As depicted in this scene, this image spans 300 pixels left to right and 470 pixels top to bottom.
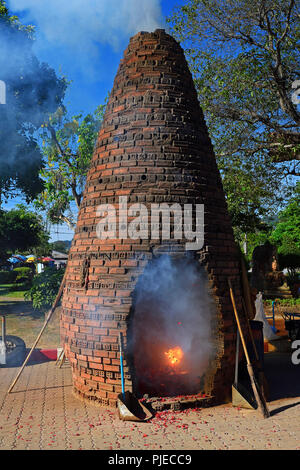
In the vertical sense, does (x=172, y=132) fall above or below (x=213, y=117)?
below

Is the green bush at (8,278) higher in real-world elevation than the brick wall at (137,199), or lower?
lower

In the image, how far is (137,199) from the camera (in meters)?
5.56

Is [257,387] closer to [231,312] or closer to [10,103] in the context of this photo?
[231,312]

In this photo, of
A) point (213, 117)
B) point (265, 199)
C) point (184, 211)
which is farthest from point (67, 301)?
point (265, 199)

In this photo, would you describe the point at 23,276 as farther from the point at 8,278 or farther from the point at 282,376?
the point at 282,376

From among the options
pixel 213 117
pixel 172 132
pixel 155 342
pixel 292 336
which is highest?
pixel 213 117

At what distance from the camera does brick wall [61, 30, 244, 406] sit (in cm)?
531

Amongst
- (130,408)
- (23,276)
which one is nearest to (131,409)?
(130,408)

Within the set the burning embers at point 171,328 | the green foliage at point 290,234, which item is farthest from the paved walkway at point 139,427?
the green foliage at point 290,234

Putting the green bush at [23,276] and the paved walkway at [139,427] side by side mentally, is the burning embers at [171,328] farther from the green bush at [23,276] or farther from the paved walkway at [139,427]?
the green bush at [23,276]

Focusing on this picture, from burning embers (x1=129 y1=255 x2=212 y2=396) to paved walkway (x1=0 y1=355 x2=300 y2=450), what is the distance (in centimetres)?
67

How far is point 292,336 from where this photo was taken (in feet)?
33.3

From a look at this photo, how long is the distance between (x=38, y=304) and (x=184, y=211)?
8019mm

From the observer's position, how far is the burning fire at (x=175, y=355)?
585 centimetres
